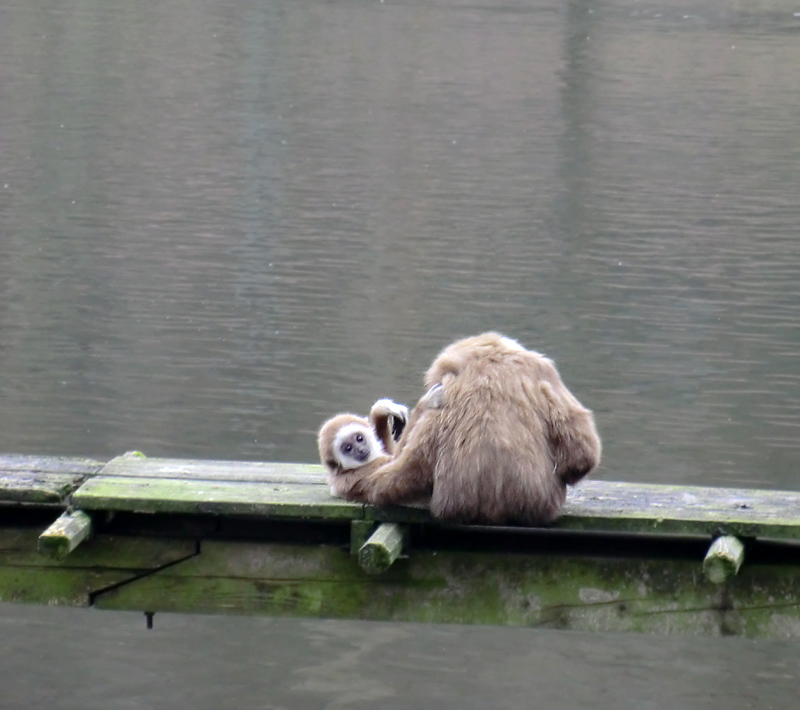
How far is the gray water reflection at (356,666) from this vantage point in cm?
648

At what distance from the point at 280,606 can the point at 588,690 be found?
234cm

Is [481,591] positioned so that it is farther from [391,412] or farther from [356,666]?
[356,666]

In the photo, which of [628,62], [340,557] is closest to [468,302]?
[340,557]

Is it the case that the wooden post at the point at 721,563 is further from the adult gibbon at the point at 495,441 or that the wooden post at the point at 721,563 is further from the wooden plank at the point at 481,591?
the adult gibbon at the point at 495,441

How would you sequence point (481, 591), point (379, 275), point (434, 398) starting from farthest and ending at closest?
point (379, 275) < point (481, 591) < point (434, 398)

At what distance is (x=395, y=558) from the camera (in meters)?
4.52

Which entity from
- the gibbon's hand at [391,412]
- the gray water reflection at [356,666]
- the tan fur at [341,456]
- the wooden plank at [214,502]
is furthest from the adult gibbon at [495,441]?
the gray water reflection at [356,666]

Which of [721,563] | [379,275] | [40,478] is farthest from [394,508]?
[379,275]

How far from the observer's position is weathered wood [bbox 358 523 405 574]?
4.37 metres

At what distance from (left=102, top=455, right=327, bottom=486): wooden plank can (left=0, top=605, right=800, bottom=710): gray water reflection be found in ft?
4.86

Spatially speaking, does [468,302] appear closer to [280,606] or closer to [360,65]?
[280,606]

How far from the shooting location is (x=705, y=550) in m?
4.77

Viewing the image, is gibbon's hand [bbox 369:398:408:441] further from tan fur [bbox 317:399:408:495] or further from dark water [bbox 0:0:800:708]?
dark water [bbox 0:0:800:708]

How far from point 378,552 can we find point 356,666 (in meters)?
2.61
